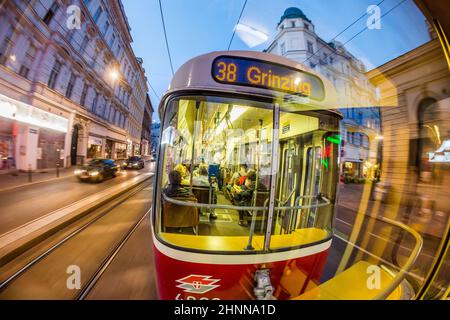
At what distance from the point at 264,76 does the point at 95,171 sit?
40.8ft

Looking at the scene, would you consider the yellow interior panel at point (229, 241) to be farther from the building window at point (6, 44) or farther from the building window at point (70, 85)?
the building window at point (70, 85)

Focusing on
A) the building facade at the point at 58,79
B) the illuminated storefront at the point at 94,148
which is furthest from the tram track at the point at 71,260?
the illuminated storefront at the point at 94,148

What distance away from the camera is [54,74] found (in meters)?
11.6

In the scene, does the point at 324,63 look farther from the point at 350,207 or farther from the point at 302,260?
the point at 302,260

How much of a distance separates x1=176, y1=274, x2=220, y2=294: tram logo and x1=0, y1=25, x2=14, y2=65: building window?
12152mm

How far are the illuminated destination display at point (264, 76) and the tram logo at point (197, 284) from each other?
1774 millimetres

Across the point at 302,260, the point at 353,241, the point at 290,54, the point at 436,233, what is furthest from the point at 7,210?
the point at 290,54

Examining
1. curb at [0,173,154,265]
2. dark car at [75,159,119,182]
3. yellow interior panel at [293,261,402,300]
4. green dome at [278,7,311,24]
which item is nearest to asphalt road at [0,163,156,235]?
curb at [0,173,154,265]

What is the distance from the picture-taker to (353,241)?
165 inches

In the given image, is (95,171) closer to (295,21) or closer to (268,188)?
(268,188)

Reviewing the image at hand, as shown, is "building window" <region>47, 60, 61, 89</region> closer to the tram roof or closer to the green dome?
the tram roof

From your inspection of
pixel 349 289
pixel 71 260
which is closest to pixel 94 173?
pixel 71 260

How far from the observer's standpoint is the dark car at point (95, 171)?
10234 mm

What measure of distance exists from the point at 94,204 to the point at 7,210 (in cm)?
195
